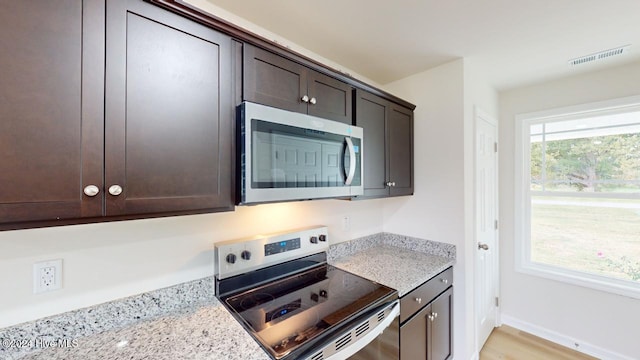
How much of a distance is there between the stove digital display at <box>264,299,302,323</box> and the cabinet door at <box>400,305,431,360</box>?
0.66 metres

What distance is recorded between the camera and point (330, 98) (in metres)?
1.53

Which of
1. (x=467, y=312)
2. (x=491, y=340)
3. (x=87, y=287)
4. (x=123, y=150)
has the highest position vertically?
(x=123, y=150)

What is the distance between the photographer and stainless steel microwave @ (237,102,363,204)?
111 cm

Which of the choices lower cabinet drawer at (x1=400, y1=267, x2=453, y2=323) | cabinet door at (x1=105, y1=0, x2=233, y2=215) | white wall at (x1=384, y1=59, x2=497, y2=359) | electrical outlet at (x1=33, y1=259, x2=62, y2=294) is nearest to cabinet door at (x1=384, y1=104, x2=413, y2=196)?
white wall at (x1=384, y1=59, x2=497, y2=359)

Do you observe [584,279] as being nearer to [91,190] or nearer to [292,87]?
[292,87]

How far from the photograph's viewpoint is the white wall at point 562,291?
210cm

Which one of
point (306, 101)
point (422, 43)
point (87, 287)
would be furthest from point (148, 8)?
point (422, 43)

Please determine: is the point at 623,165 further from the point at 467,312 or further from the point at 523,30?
the point at 467,312

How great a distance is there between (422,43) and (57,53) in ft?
6.19

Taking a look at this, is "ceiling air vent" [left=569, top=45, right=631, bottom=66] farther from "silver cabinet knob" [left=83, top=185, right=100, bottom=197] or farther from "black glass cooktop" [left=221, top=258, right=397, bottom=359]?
"silver cabinet knob" [left=83, top=185, right=100, bottom=197]

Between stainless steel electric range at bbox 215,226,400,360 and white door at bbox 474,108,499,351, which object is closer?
stainless steel electric range at bbox 215,226,400,360

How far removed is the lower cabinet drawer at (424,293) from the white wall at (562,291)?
1.29 m

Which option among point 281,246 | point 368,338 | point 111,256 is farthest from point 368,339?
point 111,256

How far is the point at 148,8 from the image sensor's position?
3.01ft
